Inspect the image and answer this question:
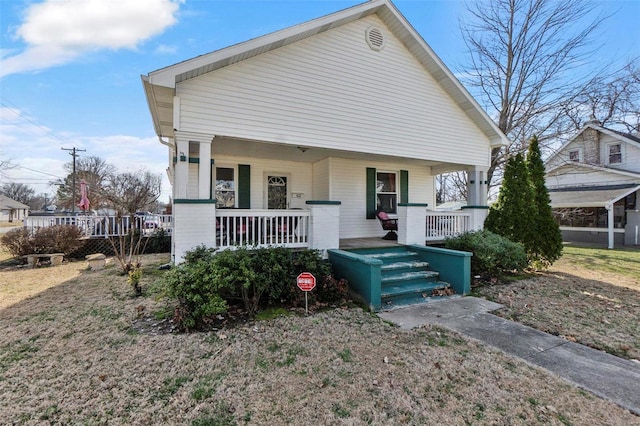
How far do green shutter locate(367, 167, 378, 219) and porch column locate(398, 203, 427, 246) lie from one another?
7.21 ft

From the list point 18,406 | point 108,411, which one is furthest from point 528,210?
point 18,406

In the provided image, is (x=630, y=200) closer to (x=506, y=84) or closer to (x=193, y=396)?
(x=506, y=84)

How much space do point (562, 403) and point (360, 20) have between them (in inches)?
316

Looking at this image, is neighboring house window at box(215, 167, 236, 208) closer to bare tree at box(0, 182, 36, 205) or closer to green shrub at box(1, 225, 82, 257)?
green shrub at box(1, 225, 82, 257)

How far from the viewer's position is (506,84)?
14188mm

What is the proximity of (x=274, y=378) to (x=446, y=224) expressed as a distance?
22.5 ft

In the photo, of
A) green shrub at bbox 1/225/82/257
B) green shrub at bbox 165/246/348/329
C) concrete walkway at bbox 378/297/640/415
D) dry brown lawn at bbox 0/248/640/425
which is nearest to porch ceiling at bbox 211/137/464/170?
green shrub at bbox 165/246/348/329

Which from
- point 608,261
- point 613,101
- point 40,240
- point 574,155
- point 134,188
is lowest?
point 608,261

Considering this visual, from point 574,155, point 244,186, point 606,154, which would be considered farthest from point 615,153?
point 244,186

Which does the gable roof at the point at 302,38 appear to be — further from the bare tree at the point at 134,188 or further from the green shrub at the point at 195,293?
the bare tree at the point at 134,188

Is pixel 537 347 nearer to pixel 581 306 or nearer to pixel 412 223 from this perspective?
pixel 581 306

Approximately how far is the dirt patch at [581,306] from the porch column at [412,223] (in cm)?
179

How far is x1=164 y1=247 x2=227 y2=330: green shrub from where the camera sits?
427 cm

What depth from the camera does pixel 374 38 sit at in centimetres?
741
